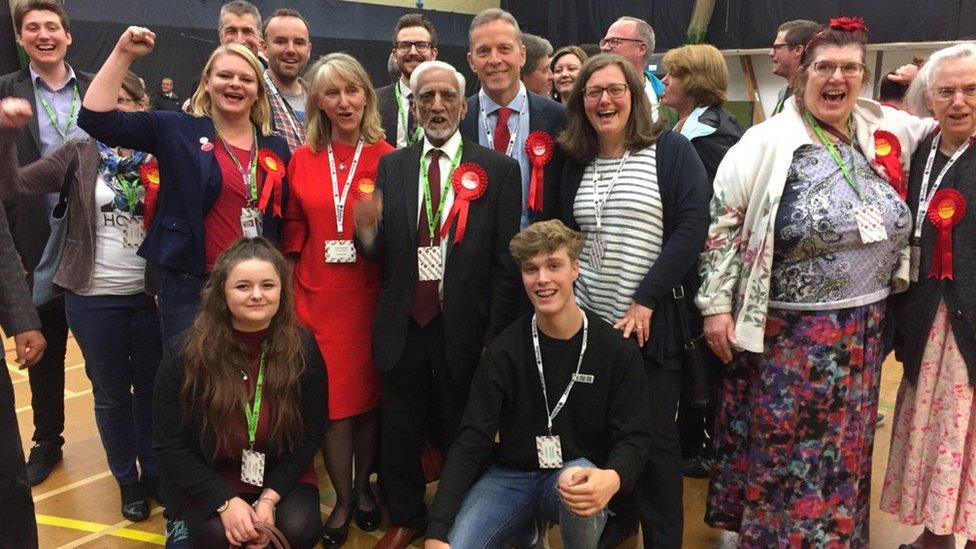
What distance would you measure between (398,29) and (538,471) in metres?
2.34

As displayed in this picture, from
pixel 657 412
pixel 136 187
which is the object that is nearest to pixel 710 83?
pixel 657 412

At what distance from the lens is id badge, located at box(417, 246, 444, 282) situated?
2.54 metres

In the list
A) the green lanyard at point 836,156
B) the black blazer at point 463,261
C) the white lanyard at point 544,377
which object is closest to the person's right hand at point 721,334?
the white lanyard at point 544,377

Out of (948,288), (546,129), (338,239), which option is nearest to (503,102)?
(546,129)

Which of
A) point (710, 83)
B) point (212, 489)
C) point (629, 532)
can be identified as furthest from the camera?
point (710, 83)

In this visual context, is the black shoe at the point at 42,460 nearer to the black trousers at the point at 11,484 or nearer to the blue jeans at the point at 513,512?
the black trousers at the point at 11,484

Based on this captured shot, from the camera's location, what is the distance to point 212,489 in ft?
7.48

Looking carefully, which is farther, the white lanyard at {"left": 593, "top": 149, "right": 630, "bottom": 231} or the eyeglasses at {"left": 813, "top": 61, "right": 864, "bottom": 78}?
the white lanyard at {"left": 593, "top": 149, "right": 630, "bottom": 231}

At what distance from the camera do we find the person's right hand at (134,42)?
237 cm

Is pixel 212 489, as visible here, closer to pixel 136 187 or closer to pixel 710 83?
pixel 136 187

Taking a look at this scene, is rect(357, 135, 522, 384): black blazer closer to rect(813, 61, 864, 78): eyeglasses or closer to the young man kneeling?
the young man kneeling

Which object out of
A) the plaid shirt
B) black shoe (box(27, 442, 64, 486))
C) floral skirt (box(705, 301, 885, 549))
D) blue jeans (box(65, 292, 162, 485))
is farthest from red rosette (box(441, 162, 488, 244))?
black shoe (box(27, 442, 64, 486))

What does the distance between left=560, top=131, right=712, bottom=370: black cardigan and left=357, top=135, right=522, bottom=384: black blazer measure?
48 cm

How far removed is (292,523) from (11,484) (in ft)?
2.64
